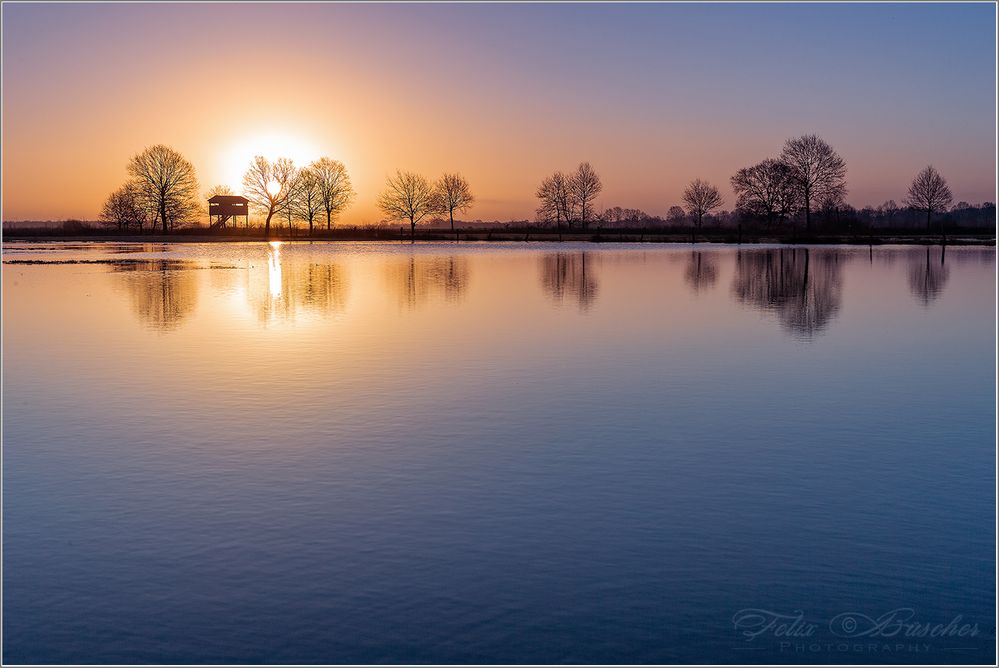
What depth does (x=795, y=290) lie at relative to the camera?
36469 mm

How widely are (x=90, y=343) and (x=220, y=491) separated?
1318 centimetres

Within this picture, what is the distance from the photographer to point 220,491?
1023cm

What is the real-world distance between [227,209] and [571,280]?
128 m

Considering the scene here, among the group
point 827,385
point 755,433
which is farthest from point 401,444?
point 827,385

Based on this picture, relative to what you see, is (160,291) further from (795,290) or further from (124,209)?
(124,209)

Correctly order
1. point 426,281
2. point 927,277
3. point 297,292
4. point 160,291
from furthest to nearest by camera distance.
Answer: point 927,277 → point 426,281 → point 297,292 → point 160,291

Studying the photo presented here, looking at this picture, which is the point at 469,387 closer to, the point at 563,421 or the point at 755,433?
the point at 563,421

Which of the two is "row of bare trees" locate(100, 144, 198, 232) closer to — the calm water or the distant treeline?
the distant treeline

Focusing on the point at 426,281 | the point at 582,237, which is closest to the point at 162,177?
the point at 582,237

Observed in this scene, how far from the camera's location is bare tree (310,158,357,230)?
143500mm

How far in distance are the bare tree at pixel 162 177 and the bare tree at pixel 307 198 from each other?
14.6 m

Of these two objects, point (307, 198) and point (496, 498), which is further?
point (307, 198)

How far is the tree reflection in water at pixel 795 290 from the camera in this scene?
26.5 metres

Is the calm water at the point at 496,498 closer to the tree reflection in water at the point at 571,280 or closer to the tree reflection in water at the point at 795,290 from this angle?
Answer: the tree reflection in water at the point at 795,290
